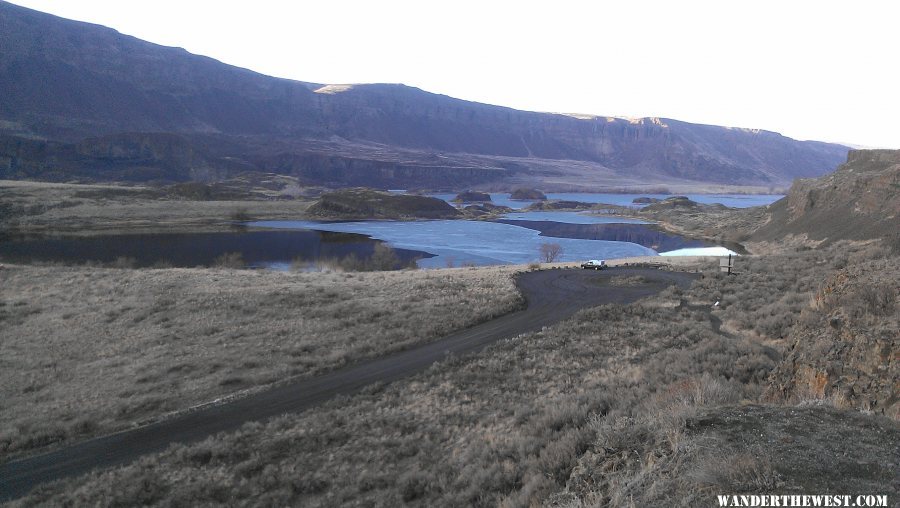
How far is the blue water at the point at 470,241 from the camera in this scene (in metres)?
60.9

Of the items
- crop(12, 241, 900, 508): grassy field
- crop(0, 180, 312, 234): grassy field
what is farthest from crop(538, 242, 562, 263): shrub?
crop(0, 180, 312, 234): grassy field

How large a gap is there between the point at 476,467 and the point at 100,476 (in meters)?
7.98

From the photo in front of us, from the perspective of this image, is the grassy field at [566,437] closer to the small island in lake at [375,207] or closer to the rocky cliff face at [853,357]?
the rocky cliff face at [853,357]

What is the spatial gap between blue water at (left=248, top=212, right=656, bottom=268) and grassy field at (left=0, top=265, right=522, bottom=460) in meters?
26.1

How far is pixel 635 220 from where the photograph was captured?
362ft

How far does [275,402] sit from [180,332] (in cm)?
938

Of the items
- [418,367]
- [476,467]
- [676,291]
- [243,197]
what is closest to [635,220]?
[243,197]

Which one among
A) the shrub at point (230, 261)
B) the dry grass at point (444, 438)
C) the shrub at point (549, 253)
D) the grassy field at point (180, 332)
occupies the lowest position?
the shrub at point (230, 261)

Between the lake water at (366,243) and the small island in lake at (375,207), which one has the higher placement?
the small island in lake at (375,207)

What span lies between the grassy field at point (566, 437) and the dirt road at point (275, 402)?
0.88 meters

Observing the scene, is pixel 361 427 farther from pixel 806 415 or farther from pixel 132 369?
pixel 132 369

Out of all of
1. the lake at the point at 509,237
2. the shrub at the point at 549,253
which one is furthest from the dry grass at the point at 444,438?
A: the shrub at the point at 549,253

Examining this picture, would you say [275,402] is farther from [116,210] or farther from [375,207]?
[375,207]

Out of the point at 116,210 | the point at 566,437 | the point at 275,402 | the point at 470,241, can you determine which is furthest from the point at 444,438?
the point at 116,210
